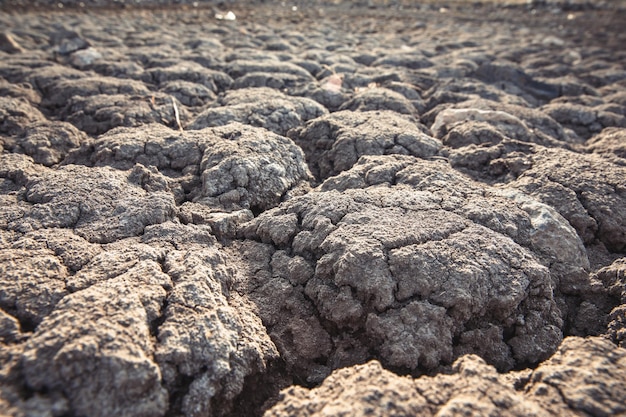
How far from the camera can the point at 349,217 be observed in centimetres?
199

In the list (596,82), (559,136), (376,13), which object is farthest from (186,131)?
(376,13)

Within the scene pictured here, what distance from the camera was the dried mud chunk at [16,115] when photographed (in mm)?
2804

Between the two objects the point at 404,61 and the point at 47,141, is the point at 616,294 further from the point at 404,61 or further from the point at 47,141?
the point at 404,61

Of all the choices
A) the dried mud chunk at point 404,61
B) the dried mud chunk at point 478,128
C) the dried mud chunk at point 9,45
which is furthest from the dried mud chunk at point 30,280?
the dried mud chunk at point 404,61

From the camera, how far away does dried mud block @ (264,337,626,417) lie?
124 cm

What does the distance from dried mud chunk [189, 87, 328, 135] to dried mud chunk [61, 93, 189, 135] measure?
10.6 inches

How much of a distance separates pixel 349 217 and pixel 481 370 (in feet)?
2.86

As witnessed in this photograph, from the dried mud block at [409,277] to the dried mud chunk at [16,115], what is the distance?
74.8 inches

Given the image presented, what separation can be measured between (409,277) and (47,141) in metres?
2.40

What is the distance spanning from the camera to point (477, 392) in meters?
1.29

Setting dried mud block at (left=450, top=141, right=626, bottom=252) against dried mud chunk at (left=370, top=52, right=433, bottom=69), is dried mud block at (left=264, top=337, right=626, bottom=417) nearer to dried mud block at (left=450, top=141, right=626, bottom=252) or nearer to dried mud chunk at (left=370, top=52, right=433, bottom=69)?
dried mud block at (left=450, top=141, right=626, bottom=252)

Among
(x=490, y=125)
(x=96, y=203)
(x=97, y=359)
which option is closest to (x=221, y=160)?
(x=96, y=203)

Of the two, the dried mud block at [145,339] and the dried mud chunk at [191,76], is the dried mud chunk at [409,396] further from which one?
the dried mud chunk at [191,76]

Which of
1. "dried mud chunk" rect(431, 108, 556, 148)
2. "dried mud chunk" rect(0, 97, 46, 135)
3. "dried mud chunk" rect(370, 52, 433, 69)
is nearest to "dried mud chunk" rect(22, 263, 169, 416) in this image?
"dried mud chunk" rect(0, 97, 46, 135)
